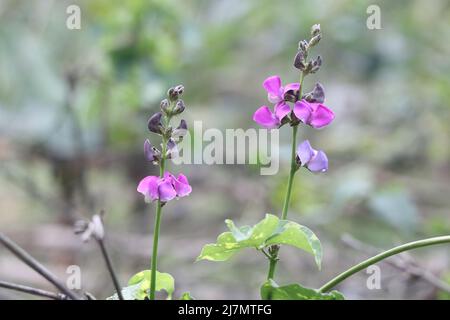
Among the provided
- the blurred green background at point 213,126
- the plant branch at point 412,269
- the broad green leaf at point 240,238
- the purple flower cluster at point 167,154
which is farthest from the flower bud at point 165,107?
the blurred green background at point 213,126

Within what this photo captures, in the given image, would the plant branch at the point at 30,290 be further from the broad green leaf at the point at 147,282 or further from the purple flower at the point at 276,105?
the purple flower at the point at 276,105

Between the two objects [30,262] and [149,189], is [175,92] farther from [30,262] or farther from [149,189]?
[30,262]

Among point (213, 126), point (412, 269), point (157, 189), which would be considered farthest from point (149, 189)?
point (213, 126)

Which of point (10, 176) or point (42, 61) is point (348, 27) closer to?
A: point (42, 61)

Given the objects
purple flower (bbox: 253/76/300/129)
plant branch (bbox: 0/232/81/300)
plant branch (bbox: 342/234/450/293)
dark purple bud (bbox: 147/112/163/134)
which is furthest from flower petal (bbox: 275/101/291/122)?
plant branch (bbox: 342/234/450/293)

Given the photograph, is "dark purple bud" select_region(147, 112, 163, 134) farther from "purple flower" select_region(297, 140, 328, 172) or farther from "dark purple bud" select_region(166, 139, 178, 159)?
"purple flower" select_region(297, 140, 328, 172)

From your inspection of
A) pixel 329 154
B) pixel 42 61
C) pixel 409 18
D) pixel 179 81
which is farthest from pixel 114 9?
pixel 409 18
